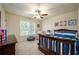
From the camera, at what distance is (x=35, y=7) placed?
1.50 metres

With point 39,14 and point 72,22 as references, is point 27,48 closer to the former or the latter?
point 39,14

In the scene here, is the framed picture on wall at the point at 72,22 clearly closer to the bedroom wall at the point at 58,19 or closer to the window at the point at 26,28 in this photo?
the bedroom wall at the point at 58,19

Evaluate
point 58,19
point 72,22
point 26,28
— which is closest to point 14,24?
point 26,28

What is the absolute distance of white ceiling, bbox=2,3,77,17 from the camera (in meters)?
1.48

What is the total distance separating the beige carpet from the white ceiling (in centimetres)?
57

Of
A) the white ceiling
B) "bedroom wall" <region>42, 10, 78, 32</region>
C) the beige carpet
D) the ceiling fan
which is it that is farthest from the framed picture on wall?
the beige carpet

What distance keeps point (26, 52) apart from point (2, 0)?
108cm

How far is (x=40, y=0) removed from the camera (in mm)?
1524

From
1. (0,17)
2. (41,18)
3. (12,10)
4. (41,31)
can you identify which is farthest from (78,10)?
(0,17)

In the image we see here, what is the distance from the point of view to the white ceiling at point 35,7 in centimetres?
148

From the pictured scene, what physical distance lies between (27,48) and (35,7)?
0.80 metres

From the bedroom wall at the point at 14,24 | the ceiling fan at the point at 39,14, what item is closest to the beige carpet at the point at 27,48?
the bedroom wall at the point at 14,24

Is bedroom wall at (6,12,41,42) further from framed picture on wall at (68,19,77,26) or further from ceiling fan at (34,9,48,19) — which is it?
framed picture on wall at (68,19,77,26)
